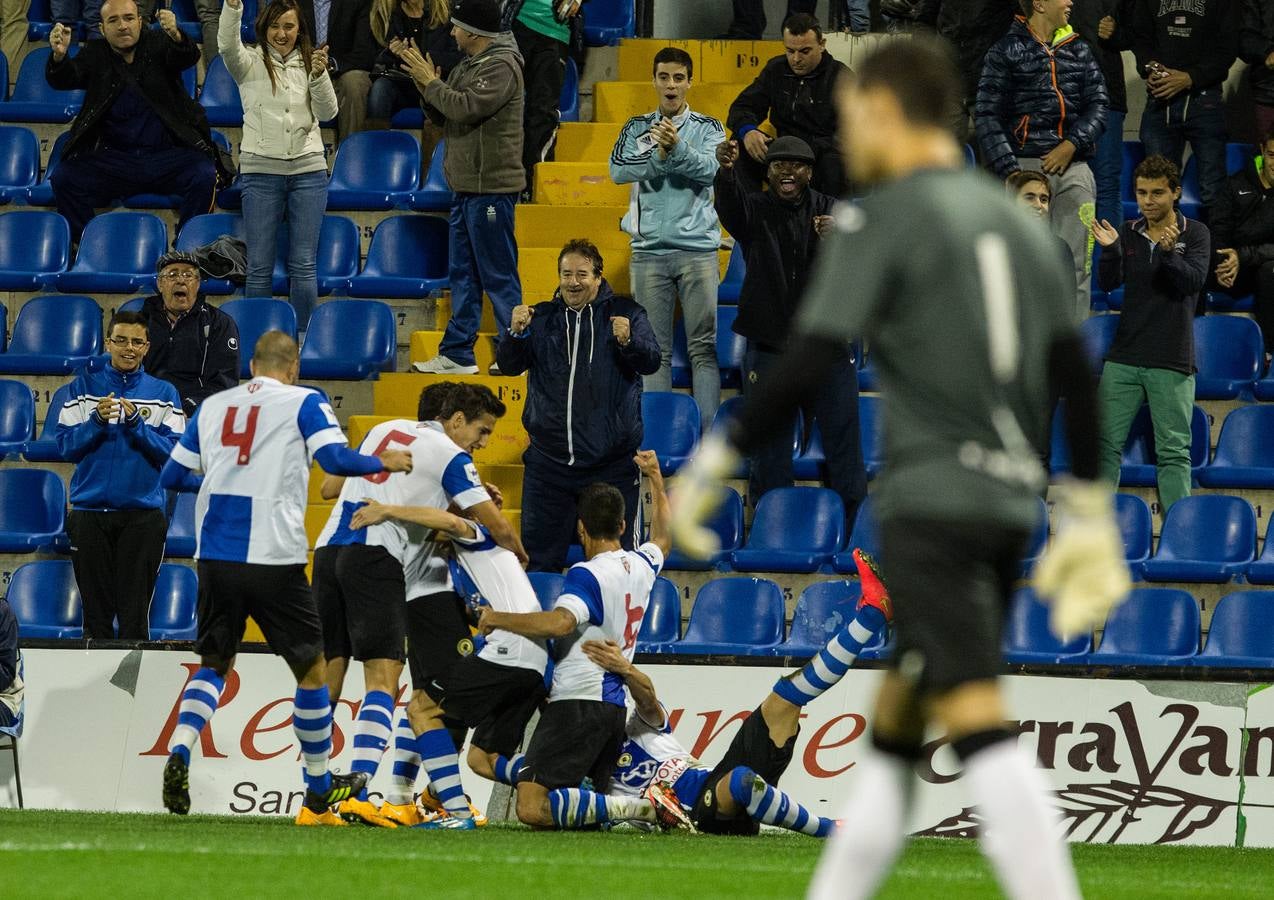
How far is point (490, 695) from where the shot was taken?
8.90 metres

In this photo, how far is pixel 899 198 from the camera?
3.87 m

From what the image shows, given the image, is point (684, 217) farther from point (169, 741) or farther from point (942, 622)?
point (942, 622)

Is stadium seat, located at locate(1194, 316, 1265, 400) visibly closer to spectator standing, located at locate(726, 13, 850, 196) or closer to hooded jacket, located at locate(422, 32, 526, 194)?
spectator standing, located at locate(726, 13, 850, 196)

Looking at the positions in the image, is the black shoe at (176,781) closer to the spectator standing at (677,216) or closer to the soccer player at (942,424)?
the spectator standing at (677,216)

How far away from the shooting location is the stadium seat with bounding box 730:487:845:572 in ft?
37.5

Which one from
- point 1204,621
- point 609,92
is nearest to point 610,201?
point 609,92

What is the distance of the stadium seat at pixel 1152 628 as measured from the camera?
10.8 m

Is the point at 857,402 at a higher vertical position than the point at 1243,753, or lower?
higher

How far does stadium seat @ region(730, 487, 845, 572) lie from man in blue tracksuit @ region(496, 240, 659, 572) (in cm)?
80

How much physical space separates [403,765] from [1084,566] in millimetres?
6116

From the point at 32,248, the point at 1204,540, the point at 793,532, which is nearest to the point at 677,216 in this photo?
the point at 793,532

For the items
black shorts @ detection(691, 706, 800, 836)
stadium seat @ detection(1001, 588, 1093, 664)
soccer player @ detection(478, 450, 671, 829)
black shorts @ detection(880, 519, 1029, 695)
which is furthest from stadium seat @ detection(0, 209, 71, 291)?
black shorts @ detection(880, 519, 1029, 695)

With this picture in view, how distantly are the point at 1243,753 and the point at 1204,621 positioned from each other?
7.19 ft

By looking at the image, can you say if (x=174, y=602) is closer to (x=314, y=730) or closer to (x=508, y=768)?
(x=314, y=730)
